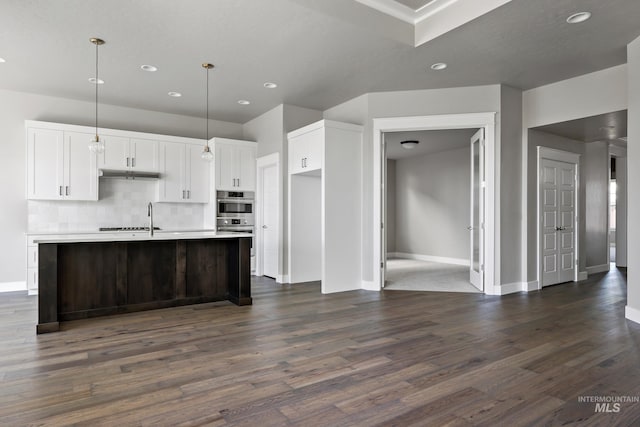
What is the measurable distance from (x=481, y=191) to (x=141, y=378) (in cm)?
485

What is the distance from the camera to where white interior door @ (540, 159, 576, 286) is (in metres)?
5.97

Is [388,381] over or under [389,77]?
under

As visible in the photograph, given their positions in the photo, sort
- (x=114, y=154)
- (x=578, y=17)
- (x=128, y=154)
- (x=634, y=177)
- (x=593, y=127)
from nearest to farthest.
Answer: (x=578, y=17) < (x=634, y=177) < (x=593, y=127) < (x=114, y=154) < (x=128, y=154)

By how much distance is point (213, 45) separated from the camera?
4.20 metres

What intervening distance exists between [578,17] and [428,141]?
15.1 ft

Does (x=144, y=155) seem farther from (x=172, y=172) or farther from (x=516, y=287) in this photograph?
(x=516, y=287)

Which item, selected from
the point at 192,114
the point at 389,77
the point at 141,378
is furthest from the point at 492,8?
the point at 192,114

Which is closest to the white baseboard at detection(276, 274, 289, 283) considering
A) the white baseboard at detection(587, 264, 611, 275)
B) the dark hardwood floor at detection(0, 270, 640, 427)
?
the dark hardwood floor at detection(0, 270, 640, 427)

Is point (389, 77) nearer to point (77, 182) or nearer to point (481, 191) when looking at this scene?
point (481, 191)

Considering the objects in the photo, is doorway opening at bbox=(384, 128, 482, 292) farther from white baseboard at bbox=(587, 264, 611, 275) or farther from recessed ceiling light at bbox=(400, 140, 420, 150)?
white baseboard at bbox=(587, 264, 611, 275)

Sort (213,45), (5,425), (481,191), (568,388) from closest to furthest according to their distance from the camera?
(5,425)
(568,388)
(213,45)
(481,191)

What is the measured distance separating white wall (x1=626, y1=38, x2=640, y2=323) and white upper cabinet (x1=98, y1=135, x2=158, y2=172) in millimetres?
6396

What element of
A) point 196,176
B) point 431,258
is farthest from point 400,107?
point 431,258

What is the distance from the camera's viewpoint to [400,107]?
5.70m
